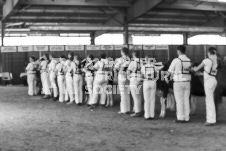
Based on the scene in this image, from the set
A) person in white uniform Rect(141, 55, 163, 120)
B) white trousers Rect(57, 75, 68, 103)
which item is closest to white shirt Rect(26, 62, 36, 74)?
white trousers Rect(57, 75, 68, 103)

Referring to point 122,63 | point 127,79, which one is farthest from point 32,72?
point 122,63

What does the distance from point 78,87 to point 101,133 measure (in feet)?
14.9

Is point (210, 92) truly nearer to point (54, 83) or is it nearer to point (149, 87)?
point (149, 87)

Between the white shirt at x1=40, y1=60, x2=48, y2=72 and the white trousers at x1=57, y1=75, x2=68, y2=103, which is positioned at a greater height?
the white shirt at x1=40, y1=60, x2=48, y2=72

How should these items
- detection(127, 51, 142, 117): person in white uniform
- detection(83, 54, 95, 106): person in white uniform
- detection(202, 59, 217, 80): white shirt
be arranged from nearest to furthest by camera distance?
1. detection(202, 59, 217, 80): white shirt
2. detection(127, 51, 142, 117): person in white uniform
3. detection(83, 54, 95, 106): person in white uniform

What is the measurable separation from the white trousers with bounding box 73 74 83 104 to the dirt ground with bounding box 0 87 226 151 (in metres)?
1.48

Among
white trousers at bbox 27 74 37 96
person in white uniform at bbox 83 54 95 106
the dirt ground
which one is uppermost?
person in white uniform at bbox 83 54 95 106

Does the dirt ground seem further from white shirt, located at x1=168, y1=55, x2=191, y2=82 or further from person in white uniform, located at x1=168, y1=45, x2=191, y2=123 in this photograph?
white shirt, located at x1=168, y1=55, x2=191, y2=82

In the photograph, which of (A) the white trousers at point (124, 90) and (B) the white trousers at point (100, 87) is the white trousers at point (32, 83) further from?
(A) the white trousers at point (124, 90)

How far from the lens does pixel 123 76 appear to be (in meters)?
8.74

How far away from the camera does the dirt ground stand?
529 cm

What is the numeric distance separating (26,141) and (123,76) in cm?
376

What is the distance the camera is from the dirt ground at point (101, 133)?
5285mm

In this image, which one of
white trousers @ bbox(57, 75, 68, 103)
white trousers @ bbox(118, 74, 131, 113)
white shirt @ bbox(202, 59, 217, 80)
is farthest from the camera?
white trousers @ bbox(57, 75, 68, 103)
